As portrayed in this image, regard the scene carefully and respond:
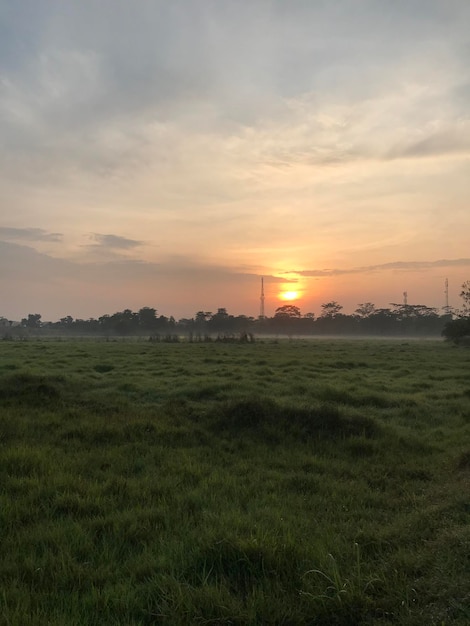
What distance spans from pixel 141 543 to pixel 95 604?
1179mm

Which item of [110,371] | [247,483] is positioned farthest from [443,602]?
[110,371]

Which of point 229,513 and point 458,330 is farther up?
point 458,330

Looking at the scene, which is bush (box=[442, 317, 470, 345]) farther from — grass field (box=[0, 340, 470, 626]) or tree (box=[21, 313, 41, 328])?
tree (box=[21, 313, 41, 328])

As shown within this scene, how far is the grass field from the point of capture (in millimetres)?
3902

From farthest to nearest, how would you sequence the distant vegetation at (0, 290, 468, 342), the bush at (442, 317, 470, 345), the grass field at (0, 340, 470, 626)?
1. the distant vegetation at (0, 290, 468, 342)
2. the bush at (442, 317, 470, 345)
3. the grass field at (0, 340, 470, 626)

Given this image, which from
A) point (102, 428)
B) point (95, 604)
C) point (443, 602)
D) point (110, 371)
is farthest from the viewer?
point (110, 371)

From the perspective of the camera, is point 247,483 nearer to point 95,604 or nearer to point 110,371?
point 95,604

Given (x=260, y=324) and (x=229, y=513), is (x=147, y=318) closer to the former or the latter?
(x=260, y=324)

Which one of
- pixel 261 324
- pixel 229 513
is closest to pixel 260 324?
pixel 261 324

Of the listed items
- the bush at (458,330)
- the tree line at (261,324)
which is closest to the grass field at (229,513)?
the bush at (458,330)

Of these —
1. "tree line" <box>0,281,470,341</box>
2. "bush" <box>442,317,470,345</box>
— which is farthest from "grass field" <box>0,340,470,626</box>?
"tree line" <box>0,281,470,341</box>

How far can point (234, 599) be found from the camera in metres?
3.94

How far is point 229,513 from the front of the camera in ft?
19.0

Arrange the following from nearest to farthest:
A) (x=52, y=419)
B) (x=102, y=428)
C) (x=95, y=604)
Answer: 1. (x=95, y=604)
2. (x=102, y=428)
3. (x=52, y=419)
